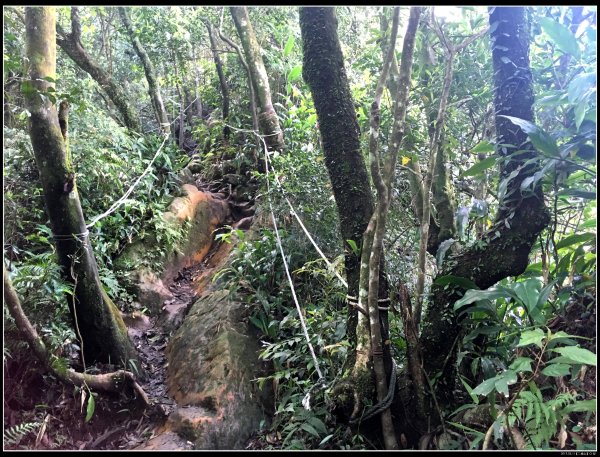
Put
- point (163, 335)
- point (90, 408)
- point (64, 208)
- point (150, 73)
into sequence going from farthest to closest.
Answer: point (150, 73), point (163, 335), point (64, 208), point (90, 408)

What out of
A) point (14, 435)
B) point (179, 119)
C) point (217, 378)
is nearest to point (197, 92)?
point (179, 119)

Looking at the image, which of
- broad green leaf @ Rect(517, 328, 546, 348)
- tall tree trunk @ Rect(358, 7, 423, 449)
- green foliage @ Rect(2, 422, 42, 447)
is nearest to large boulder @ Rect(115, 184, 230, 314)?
green foliage @ Rect(2, 422, 42, 447)

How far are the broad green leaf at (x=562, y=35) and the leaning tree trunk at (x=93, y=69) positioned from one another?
19.6 feet

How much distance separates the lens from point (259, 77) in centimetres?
604

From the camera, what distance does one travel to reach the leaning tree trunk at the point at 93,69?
19.4 feet

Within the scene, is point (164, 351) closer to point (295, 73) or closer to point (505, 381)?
point (505, 381)

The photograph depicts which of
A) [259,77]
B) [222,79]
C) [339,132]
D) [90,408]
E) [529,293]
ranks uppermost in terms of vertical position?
[222,79]

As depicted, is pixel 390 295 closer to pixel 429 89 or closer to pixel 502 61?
pixel 502 61

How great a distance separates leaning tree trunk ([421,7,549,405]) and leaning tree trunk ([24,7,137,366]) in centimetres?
233

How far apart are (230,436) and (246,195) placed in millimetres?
3969

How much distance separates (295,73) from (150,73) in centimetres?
245

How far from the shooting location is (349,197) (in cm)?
239

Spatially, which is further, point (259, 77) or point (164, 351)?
point (259, 77)

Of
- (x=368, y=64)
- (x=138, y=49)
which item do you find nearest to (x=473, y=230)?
(x=368, y=64)
